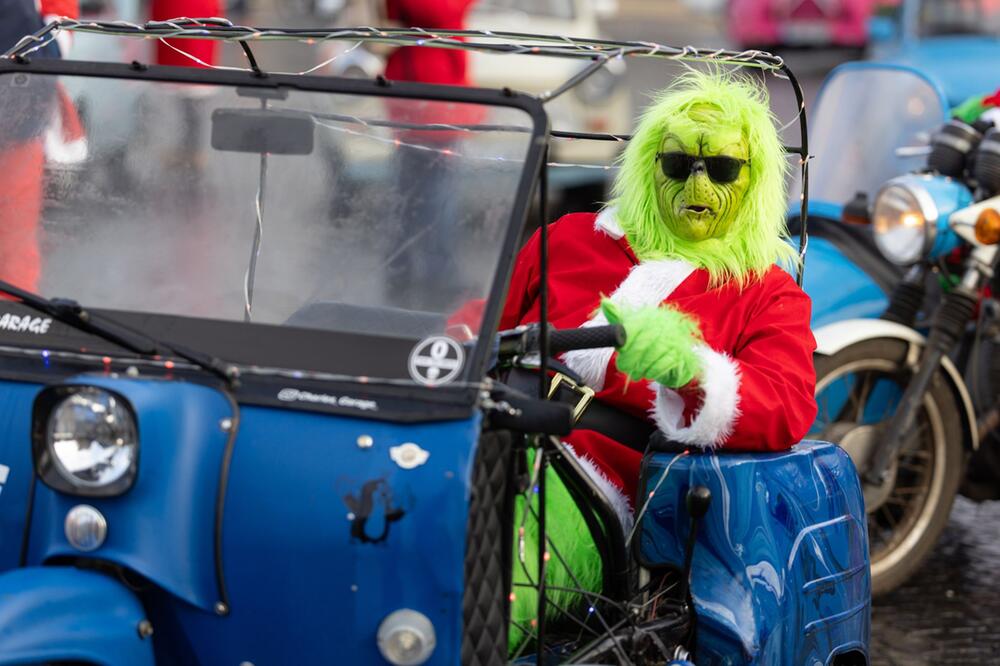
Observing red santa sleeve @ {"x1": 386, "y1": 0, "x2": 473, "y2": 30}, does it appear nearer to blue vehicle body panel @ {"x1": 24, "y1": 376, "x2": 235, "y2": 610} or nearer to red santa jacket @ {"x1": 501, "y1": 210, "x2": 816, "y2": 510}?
red santa jacket @ {"x1": 501, "y1": 210, "x2": 816, "y2": 510}

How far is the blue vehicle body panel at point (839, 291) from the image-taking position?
553 centimetres

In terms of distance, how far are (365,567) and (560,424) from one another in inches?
16.5

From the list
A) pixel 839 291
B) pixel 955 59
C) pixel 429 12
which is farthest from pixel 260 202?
pixel 955 59

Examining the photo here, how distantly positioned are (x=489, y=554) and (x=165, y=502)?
1.87ft

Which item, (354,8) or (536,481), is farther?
(354,8)

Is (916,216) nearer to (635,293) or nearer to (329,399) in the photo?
(635,293)

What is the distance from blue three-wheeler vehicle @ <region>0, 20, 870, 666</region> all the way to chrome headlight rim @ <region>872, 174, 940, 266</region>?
1.85m

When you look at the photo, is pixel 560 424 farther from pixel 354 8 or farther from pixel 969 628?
pixel 354 8

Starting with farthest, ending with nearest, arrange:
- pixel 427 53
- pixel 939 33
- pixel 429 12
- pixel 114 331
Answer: pixel 939 33
pixel 429 12
pixel 427 53
pixel 114 331

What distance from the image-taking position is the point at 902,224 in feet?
17.5

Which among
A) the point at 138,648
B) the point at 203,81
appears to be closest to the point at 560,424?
the point at 138,648

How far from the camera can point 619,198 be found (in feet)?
12.7

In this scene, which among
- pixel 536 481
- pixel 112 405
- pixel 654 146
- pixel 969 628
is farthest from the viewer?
pixel 969 628

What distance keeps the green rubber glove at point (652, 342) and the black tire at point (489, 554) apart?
322 mm
